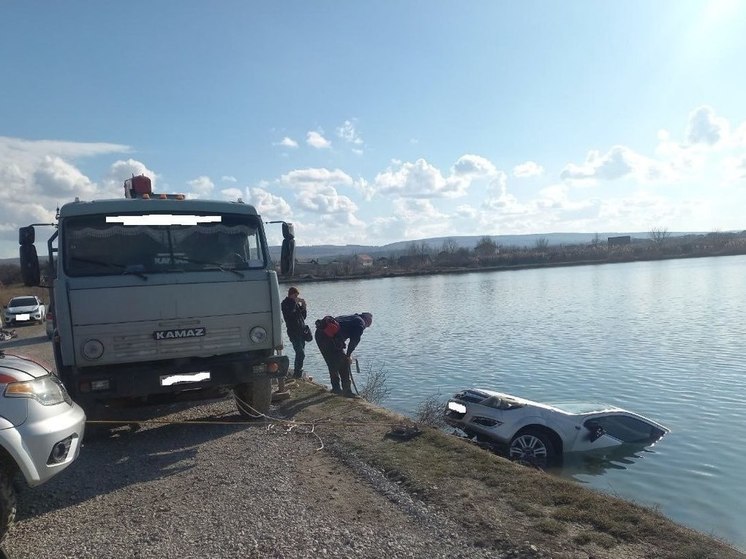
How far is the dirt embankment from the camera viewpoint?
4801 millimetres

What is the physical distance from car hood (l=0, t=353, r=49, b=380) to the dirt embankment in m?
1.25

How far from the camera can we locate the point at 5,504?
4.73 meters

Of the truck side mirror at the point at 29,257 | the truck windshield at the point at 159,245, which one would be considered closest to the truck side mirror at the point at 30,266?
the truck side mirror at the point at 29,257

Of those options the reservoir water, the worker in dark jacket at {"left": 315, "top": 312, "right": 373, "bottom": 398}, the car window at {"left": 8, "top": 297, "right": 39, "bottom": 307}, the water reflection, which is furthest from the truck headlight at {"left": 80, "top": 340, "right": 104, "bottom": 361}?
the car window at {"left": 8, "top": 297, "right": 39, "bottom": 307}

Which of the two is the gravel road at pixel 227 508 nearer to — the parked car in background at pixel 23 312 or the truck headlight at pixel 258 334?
the truck headlight at pixel 258 334

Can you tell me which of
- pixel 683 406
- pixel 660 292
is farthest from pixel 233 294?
pixel 660 292

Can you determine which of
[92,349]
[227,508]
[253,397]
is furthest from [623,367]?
[227,508]

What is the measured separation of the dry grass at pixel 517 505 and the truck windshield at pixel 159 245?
2613 mm

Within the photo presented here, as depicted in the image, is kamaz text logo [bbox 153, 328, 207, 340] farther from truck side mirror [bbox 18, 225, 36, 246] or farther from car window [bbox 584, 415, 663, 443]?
car window [bbox 584, 415, 663, 443]

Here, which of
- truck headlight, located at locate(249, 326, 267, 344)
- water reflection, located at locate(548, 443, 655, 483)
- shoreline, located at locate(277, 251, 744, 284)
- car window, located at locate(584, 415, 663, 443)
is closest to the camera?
truck headlight, located at locate(249, 326, 267, 344)

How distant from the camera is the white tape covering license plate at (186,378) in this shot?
784 centimetres

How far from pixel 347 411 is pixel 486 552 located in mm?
5446

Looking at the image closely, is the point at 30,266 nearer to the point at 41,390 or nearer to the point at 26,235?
the point at 26,235

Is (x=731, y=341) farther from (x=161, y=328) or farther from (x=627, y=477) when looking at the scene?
(x=161, y=328)
